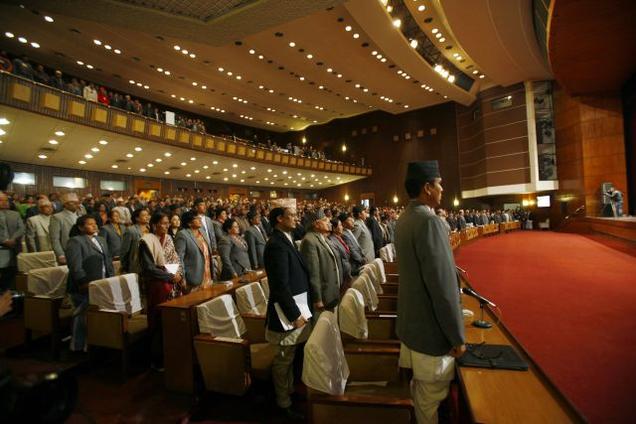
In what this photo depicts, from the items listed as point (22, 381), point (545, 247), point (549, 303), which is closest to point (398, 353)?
point (22, 381)

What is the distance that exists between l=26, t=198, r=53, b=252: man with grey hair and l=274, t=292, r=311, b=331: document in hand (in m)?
4.39

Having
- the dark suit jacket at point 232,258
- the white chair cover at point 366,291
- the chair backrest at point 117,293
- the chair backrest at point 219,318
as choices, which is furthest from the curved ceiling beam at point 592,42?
the chair backrest at point 117,293

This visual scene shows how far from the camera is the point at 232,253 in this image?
4.10m

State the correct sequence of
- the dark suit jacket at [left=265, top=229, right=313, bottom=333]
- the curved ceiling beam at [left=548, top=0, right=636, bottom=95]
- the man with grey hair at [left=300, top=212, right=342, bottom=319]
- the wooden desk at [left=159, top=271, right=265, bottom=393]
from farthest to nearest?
the curved ceiling beam at [left=548, top=0, right=636, bottom=95]
the man with grey hair at [left=300, top=212, right=342, bottom=319]
the wooden desk at [left=159, top=271, right=265, bottom=393]
the dark suit jacket at [left=265, top=229, right=313, bottom=333]

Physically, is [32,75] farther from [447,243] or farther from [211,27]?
[447,243]

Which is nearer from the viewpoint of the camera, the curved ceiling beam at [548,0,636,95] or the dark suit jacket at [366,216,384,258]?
the dark suit jacket at [366,216,384,258]

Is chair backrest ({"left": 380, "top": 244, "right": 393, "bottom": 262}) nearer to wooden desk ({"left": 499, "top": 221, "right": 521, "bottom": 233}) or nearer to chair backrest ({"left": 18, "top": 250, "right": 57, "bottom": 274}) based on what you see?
chair backrest ({"left": 18, "top": 250, "right": 57, "bottom": 274})

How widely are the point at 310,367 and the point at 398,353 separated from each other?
0.69 m

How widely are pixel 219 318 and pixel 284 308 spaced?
81 cm

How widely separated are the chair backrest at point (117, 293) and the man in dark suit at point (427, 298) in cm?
281

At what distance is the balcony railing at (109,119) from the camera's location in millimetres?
7328

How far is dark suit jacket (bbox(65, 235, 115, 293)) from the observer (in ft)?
10.2

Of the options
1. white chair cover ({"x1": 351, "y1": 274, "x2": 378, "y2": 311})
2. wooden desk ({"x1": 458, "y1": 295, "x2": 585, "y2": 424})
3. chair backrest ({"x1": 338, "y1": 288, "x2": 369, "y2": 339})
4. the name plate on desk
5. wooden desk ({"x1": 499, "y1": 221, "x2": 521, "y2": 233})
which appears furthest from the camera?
wooden desk ({"x1": 499, "y1": 221, "x2": 521, "y2": 233})

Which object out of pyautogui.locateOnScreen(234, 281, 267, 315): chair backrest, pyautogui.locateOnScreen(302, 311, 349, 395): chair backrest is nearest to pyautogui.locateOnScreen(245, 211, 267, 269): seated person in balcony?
pyautogui.locateOnScreen(234, 281, 267, 315): chair backrest
